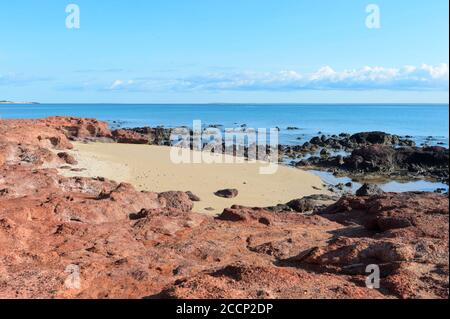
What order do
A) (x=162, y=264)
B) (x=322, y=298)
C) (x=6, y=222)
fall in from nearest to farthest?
(x=322, y=298) → (x=162, y=264) → (x=6, y=222)

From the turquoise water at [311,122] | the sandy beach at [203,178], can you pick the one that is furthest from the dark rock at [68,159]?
the turquoise water at [311,122]

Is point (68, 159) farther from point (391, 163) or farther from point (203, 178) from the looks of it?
point (391, 163)

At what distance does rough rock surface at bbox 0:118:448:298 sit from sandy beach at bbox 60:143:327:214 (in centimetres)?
667

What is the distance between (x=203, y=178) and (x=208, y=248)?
49.5 ft

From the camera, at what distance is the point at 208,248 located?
286 inches

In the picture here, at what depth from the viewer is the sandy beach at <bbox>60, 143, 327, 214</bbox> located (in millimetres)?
19078

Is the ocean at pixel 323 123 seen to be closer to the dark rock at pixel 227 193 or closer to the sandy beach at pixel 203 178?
the sandy beach at pixel 203 178

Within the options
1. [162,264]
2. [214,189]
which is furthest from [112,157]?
[162,264]

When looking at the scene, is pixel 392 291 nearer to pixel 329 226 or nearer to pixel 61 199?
pixel 329 226

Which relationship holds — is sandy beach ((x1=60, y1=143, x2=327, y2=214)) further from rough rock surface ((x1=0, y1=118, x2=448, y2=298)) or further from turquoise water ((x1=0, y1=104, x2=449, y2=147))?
turquoise water ((x1=0, y1=104, x2=449, y2=147))

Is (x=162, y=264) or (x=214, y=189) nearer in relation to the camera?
(x=162, y=264)

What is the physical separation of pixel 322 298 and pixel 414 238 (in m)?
2.70

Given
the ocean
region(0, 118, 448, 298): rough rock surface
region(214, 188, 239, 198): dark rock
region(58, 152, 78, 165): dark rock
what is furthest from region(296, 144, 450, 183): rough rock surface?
region(0, 118, 448, 298): rough rock surface
